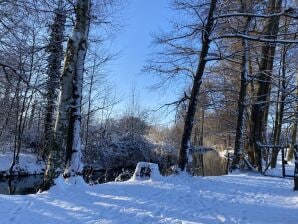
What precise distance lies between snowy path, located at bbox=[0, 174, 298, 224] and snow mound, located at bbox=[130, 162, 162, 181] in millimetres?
569

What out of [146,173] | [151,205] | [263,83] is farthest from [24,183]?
[151,205]

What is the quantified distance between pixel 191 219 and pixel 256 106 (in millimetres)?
11432

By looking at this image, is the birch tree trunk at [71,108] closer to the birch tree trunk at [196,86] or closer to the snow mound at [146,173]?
the snow mound at [146,173]

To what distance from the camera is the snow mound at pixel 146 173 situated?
11.0m

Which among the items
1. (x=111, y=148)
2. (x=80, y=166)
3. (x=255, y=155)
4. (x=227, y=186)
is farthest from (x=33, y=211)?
(x=111, y=148)

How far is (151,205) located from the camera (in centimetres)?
739

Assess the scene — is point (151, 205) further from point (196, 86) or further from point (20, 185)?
point (20, 185)

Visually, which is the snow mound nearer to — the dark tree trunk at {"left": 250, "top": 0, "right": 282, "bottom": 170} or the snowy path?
the snowy path

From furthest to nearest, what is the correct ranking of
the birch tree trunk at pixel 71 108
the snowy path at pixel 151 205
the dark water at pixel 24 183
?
the dark water at pixel 24 183 → the birch tree trunk at pixel 71 108 → the snowy path at pixel 151 205

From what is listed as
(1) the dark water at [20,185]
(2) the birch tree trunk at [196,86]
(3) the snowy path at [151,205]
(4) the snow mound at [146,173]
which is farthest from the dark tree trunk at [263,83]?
(1) the dark water at [20,185]

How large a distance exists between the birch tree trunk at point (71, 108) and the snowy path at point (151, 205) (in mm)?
654

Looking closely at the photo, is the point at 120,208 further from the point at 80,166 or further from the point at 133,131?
the point at 133,131

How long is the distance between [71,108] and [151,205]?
332 cm

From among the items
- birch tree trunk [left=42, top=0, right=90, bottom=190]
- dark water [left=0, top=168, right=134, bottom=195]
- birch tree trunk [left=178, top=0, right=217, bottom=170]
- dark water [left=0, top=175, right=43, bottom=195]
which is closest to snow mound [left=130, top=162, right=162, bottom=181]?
birch tree trunk [left=42, top=0, right=90, bottom=190]
